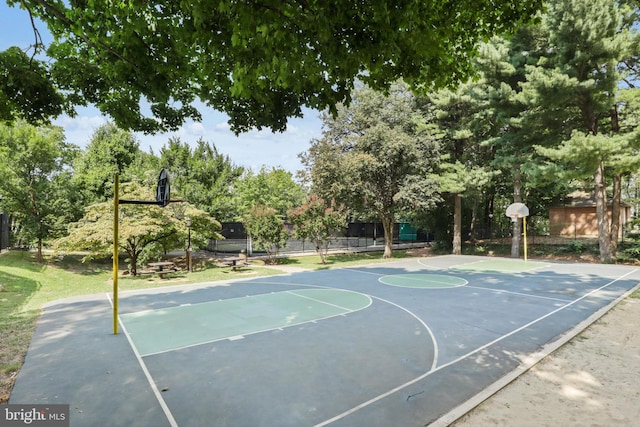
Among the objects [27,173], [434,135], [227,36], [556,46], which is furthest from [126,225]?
[556,46]

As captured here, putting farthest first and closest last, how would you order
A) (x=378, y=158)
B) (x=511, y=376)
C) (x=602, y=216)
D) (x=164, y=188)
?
(x=378, y=158)
(x=602, y=216)
(x=164, y=188)
(x=511, y=376)

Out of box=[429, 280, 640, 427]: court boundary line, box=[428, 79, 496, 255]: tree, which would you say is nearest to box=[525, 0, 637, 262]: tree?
box=[428, 79, 496, 255]: tree

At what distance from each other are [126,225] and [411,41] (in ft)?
43.2

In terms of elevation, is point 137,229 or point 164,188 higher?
point 164,188

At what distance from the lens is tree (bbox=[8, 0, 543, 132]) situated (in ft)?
12.4

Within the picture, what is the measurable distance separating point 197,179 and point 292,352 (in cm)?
2094

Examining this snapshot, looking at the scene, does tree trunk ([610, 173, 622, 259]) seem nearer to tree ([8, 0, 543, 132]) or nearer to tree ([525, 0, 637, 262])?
tree ([525, 0, 637, 262])

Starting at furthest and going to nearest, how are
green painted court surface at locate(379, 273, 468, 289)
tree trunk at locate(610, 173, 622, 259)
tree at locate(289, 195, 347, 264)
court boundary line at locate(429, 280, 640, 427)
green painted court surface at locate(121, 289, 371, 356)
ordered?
1. tree at locate(289, 195, 347, 264)
2. tree trunk at locate(610, 173, 622, 259)
3. green painted court surface at locate(379, 273, 468, 289)
4. green painted court surface at locate(121, 289, 371, 356)
5. court boundary line at locate(429, 280, 640, 427)

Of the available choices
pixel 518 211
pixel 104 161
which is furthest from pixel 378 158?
pixel 104 161

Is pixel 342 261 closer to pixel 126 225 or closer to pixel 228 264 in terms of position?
pixel 228 264

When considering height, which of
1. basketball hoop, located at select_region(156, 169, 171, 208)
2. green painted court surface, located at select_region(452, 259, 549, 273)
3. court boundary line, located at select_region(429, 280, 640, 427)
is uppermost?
basketball hoop, located at select_region(156, 169, 171, 208)

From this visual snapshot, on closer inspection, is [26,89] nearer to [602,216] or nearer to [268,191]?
[602,216]

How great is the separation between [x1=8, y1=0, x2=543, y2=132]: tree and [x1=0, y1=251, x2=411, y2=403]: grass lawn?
16.0 feet

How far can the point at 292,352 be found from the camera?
572 centimetres
